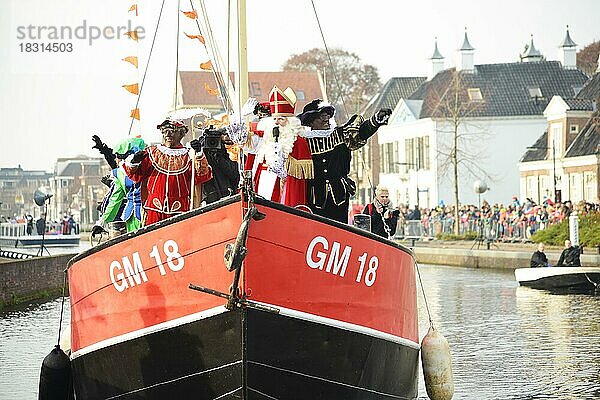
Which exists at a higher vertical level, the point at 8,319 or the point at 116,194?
the point at 116,194

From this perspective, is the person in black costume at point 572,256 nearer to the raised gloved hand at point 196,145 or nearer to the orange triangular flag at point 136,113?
the orange triangular flag at point 136,113

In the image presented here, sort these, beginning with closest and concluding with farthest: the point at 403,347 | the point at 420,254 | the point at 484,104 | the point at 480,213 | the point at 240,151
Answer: the point at 240,151
the point at 403,347
the point at 420,254
the point at 480,213
the point at 484,104

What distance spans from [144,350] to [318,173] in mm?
2085

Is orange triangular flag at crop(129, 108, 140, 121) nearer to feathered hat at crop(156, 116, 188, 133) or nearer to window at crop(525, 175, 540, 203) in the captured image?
feathered hat at crop(156, 116, 188, 133)

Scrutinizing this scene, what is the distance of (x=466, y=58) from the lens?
62.7 metres

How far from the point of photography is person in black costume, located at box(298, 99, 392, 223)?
10.3m

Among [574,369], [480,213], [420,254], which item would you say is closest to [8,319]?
[574,369]

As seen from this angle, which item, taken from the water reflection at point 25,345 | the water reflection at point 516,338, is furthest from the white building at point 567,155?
the water reflection at point 25,345

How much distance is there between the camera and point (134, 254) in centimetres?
946

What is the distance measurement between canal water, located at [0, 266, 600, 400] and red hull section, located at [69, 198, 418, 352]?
138 inches

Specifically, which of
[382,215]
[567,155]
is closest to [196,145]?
[382,215]

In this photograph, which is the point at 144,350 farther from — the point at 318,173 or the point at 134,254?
the point at 318,173

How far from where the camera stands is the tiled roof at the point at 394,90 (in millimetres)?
72562

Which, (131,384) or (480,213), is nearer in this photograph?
(131,384)
